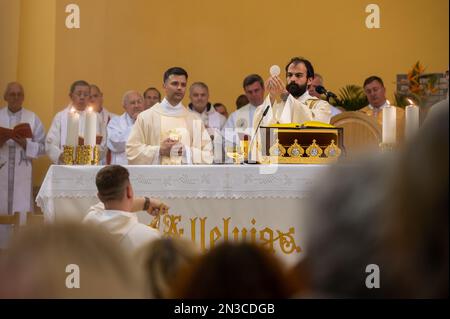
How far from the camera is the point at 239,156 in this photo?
19.6ft

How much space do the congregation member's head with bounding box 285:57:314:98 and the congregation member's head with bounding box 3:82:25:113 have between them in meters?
3.93

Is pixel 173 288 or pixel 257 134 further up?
pixel 257 134

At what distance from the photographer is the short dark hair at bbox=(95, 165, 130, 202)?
404 cm

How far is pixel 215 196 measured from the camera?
216 inches

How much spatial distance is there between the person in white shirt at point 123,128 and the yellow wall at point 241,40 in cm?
151

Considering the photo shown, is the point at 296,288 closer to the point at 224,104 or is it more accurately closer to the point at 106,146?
the point at 106,146

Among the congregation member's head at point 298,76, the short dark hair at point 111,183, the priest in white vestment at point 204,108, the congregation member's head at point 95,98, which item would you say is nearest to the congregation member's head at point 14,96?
the congregation member's head at point 95,98

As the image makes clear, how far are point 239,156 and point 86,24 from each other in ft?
18.1

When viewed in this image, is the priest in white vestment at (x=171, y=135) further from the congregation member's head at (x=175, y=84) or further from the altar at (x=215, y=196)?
the altar at (x=215, y=196)

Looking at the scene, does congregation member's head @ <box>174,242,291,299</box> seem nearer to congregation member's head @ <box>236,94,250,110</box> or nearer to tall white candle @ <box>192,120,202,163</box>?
tall white candle @ <box>192,120,202,163</box>

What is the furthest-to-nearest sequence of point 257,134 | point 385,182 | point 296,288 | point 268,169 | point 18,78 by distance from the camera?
point 18,78
point 257,134
point 268,169
point 296,288
point 385,182

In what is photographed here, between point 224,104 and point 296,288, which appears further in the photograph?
point 224,104

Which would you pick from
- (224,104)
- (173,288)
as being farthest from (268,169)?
(224,104)

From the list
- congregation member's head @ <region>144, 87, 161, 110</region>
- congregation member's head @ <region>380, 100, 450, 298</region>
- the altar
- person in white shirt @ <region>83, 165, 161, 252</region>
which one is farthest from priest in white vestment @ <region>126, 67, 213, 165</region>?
congregation member's head @ <region>380, 100, 450, 298</region>
